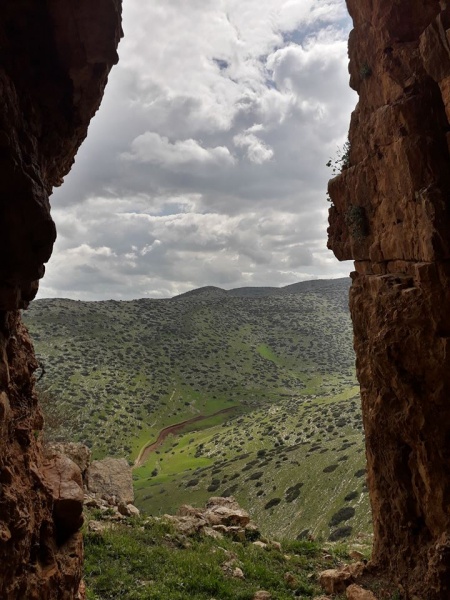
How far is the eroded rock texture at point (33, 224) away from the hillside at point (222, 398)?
2469cm

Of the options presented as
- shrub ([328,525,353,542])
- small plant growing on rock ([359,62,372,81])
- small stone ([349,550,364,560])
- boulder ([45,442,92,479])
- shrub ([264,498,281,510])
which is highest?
small plant growing on rock ([359,62,372,81])

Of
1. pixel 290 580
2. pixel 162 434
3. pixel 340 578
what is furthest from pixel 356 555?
pixel 162 434

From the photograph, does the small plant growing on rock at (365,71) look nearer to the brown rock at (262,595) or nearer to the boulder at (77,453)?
the brown rock at (262,595)

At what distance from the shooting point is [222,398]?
300 feet

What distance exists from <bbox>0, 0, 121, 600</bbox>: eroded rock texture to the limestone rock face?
16479 mm

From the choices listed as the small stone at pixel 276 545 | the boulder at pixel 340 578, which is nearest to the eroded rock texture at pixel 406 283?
the boulder at pixel 340 578

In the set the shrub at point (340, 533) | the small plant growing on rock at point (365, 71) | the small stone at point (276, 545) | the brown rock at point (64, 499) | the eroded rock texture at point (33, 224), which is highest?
the small plant growing on rock at point (365, 71)

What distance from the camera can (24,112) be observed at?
9383mm

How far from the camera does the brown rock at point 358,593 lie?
43.5ft

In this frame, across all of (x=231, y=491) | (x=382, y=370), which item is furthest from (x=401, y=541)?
(x=231, y=491)

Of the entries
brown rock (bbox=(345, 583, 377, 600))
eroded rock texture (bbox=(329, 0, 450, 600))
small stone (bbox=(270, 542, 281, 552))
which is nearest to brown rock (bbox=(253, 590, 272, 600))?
brown rock (bbox=(345, 583, 377, 600))

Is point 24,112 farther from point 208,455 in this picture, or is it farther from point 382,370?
point 208,455

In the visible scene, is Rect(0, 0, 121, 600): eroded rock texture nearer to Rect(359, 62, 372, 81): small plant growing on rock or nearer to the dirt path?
Rect(359, 62, 372, 81): small plant growing on rock

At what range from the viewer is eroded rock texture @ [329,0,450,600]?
41.7ft
